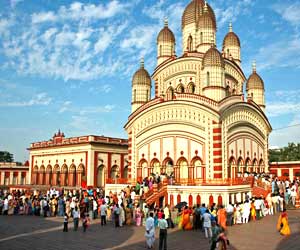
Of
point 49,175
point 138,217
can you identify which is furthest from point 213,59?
point 49,175

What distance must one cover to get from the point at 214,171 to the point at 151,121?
7316mm

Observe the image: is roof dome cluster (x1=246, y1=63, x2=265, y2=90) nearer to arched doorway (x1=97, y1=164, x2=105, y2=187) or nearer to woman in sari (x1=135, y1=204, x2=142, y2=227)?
arched doorway (x1=97, y1=164, x2=105, y2=187)

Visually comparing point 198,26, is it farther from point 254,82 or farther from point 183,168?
point 183,168

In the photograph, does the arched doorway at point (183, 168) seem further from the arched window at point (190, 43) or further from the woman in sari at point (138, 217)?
the arched window at point (190, 43)

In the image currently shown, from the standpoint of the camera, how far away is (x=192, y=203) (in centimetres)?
2605

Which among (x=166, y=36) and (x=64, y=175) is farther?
(x=64, y=175)

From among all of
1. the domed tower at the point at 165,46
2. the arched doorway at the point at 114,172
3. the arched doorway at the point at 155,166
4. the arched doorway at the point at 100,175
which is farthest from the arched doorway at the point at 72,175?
the domed tower at the point at 165,46

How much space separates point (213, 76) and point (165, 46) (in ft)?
31.2

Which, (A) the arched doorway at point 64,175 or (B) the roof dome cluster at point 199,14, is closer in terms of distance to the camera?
(B) the roof dome cluster at point 199,14

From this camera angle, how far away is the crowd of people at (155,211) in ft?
54.9

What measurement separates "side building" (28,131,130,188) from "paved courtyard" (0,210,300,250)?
20574 millimetres

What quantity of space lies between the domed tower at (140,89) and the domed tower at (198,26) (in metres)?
5.06

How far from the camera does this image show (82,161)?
42.1m

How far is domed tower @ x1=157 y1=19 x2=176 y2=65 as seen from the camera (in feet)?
127
